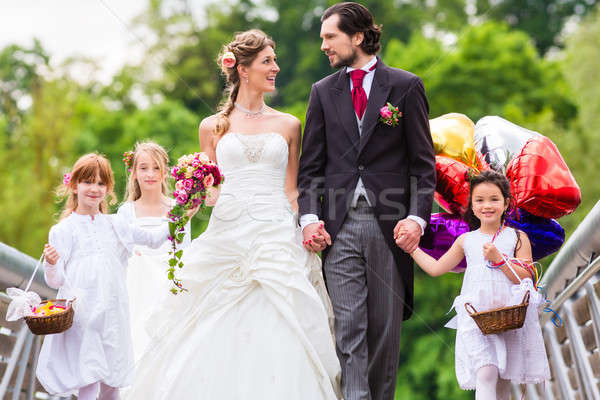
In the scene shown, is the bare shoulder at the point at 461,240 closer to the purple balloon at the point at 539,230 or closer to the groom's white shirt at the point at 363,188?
the groom's white shirt at the point at 363,188

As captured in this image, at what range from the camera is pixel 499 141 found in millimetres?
5105

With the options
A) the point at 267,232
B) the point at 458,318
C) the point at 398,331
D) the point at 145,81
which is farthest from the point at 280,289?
the point at 145,81

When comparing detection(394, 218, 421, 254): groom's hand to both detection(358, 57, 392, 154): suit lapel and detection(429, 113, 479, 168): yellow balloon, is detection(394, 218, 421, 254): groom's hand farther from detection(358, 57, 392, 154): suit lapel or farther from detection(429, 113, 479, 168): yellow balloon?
detection(429, 113, 479, 168): yellow balloon

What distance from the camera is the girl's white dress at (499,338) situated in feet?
14.2

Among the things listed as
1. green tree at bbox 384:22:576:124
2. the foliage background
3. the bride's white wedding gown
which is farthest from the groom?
green tree at bbox 384:22:576:124

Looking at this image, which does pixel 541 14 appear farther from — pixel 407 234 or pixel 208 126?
pixel 407 234

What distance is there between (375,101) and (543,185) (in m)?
1.09

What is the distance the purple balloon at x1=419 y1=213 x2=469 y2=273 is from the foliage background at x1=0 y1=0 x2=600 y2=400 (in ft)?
48.4

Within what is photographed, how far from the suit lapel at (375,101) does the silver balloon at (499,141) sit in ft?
2.55

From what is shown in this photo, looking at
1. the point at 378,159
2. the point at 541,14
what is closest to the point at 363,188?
the point at 378,159

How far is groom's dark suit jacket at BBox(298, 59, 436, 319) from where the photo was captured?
477 cm

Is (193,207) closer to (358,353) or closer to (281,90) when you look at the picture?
(358,353)

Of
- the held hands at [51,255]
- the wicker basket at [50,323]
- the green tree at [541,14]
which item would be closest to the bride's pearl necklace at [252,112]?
the held hands at [51,255]

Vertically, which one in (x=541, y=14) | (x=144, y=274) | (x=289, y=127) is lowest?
(x=144, y=274)
